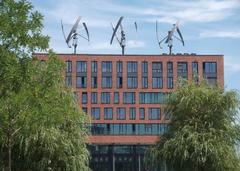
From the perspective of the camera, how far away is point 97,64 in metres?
134

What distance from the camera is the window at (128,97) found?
13300 centimetres

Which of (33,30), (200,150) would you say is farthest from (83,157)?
(33,30)

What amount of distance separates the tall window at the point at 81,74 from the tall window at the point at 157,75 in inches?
582

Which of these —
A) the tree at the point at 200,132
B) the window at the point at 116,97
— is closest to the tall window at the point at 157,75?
the window at the point at 116,97

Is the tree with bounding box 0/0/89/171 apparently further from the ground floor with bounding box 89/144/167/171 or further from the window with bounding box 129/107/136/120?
the ground floor with bounding box 89/144/167/171

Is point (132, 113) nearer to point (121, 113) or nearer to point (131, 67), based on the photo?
point (121, 113)

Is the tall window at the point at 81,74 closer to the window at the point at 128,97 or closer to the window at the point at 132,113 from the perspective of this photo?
the window at the point at 128,97

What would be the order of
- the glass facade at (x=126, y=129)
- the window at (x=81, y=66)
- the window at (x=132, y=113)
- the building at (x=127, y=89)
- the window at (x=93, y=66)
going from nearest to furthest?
the window at (x=132, y=113) < the building at (x=127, y=89) < the glass facade at (x=126, y=129) < the window at (x=81, y=66) < the window at (x=93, y=66)

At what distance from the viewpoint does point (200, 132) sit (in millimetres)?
41906

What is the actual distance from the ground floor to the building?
0.72ft

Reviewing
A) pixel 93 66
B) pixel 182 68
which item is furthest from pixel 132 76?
pixel 182 68

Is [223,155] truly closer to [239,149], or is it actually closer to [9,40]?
[239,149]

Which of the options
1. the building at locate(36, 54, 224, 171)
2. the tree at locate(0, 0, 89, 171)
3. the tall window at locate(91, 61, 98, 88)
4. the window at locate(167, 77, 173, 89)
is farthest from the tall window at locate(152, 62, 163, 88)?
the tree at locate(0, 0, 89, 171)

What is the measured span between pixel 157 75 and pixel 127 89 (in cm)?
728
